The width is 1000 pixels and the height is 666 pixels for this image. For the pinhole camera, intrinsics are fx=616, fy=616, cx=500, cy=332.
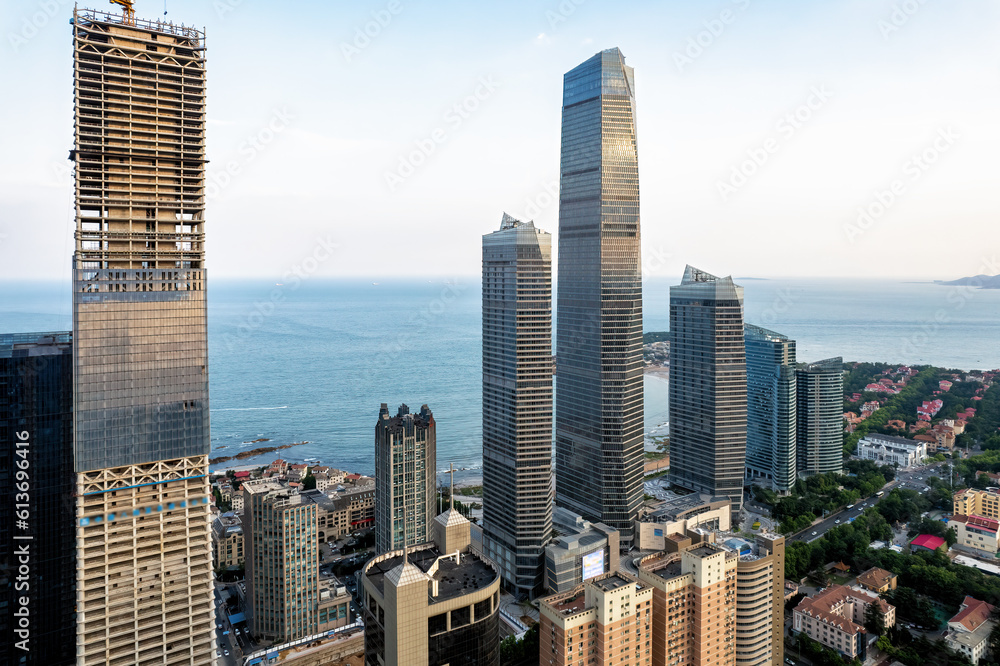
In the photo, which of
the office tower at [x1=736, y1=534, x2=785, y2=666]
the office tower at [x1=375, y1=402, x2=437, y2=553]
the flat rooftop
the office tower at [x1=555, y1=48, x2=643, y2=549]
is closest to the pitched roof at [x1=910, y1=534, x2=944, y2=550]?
the office tower at [x1=555, y1=48, x2=643, y2=549]

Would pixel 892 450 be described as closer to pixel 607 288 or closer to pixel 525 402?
pixel 607 288

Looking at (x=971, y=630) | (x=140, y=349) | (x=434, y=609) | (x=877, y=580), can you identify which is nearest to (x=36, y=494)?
(x=140, y=349)

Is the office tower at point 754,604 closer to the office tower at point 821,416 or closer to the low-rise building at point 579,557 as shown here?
the low-rise building at point 579,557

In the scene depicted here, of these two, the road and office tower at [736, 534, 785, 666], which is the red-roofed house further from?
office tower at [736, 534, 785, 666]

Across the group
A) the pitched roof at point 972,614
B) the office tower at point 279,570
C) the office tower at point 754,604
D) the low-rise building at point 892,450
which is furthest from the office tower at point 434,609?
the low-rise building at point 892,450

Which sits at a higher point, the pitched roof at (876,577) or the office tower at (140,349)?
the office tower at (140,349)

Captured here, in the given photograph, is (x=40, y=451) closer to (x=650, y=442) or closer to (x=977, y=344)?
(x=650, y=442)
